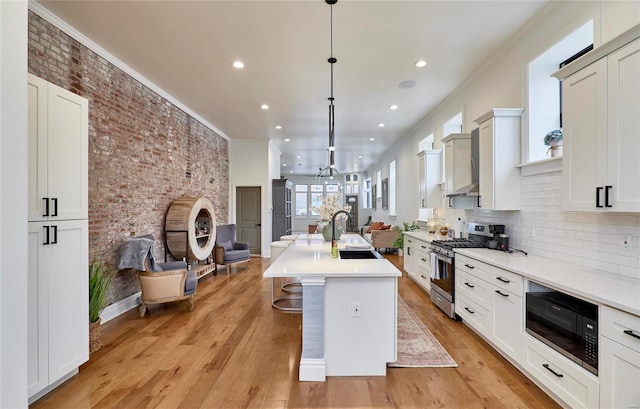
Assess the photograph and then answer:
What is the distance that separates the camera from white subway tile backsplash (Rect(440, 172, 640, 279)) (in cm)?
210

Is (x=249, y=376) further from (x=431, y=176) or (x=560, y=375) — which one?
(x=431, y=176)

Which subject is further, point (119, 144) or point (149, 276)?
point (119, 144)

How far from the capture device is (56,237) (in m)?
2.21

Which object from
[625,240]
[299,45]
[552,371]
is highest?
[299,45]

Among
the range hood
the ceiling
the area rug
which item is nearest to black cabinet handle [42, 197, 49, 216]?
the ceiling

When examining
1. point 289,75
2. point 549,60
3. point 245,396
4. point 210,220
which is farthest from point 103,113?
point 549,60

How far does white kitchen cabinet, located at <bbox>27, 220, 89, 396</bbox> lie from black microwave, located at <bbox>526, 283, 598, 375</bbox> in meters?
3.48

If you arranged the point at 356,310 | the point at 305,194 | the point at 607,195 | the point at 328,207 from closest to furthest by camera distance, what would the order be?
the point at 607,195, the point at 356,310, the point at 328,207, the point at 305,194

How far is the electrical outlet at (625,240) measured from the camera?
81.7 inches

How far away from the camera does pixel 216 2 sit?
268 centimetres

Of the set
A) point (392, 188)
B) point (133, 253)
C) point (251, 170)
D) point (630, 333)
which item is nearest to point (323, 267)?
point (630, 333)
